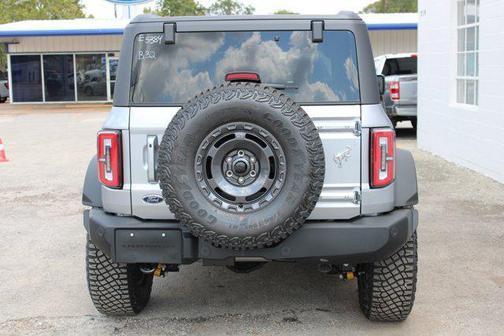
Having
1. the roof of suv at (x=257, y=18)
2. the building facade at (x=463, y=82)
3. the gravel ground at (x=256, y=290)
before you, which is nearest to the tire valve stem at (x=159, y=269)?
the gravel ground at (x=256, y=290)

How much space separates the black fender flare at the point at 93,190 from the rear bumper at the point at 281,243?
10.0 inches

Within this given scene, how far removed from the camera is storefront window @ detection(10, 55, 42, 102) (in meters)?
30.8

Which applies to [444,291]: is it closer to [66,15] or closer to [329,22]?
[329,22]

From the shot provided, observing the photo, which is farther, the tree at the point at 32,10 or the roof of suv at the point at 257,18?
the tree at the point at 32,10

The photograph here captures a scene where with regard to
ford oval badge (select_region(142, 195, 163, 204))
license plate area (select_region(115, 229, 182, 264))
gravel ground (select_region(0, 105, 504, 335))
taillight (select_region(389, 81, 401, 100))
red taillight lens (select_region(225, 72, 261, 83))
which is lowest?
gravel ground (select_region(0, 105, 504, 335))

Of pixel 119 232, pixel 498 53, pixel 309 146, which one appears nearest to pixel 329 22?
pixel 309 146

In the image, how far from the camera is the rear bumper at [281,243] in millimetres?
3857

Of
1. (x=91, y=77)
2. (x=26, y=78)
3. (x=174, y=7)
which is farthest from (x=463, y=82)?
(x=174, y=7)

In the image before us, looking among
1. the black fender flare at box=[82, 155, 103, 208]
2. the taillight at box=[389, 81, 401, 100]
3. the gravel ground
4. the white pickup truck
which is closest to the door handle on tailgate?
the black fender flare at box=[82, 155, 103, 208]

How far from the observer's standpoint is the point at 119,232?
3.95m

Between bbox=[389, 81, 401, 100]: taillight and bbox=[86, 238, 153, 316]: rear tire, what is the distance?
11078 millimetres

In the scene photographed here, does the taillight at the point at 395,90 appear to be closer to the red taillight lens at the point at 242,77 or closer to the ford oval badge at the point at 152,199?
the red taillight lens at the point at 242,77

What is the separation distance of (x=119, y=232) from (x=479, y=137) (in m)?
7.47

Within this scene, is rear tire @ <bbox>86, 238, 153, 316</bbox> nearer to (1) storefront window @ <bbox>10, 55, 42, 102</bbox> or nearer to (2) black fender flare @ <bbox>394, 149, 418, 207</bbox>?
(2) black fender flare @ <bbox>394, 149, 418, 207</bbox>
